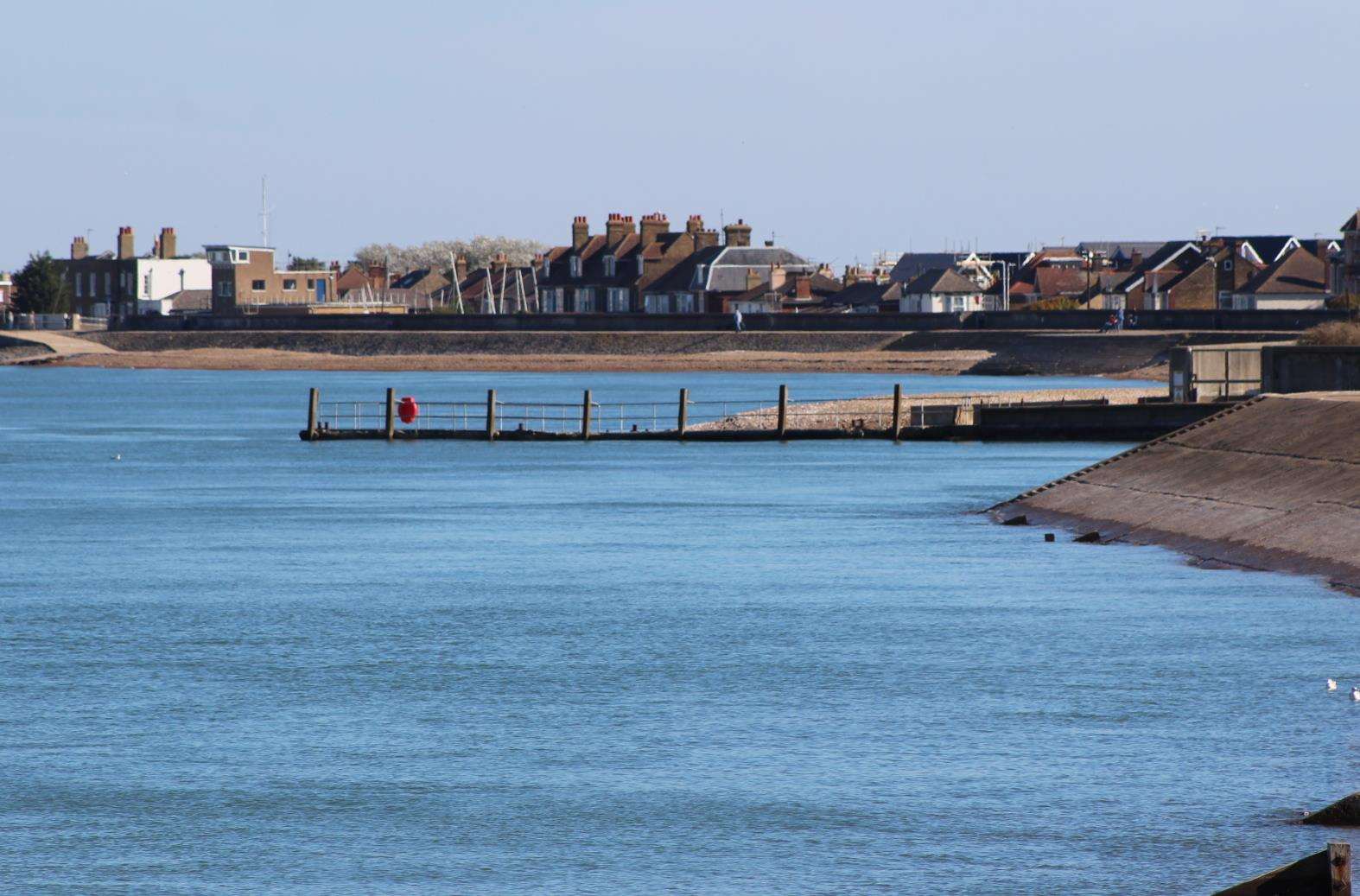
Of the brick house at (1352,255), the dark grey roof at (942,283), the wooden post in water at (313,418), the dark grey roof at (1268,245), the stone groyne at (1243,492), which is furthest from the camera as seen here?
the dark grey roof at (942,283)

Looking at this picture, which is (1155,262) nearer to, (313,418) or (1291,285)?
(1291,285)

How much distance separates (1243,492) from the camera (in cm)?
4231

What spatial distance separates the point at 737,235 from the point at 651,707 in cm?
16629

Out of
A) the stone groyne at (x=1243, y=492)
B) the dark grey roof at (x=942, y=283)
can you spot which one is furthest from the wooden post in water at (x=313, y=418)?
the dark grey roof at (x=942, y=283)

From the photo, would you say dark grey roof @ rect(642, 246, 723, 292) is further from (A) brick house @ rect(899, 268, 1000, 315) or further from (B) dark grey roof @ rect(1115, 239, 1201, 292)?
(B) dark grey roof @ rect(1115, 239, 1201, 292)

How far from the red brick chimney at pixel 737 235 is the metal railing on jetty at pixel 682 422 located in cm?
9088

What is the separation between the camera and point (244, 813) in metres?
20.3

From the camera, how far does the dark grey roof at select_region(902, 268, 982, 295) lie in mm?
180875

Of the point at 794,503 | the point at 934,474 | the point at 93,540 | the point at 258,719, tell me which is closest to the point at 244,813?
the point at 258,719

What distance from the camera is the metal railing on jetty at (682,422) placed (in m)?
74.2

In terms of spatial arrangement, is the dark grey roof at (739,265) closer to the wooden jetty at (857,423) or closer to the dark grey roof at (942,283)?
the dark grey roof at (942,283)

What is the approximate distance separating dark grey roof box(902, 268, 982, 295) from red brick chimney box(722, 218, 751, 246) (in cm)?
1593

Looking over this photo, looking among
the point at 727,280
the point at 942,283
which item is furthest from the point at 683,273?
the point at 942,283

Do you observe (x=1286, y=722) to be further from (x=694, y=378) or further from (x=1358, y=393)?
(x=694, y=378)
